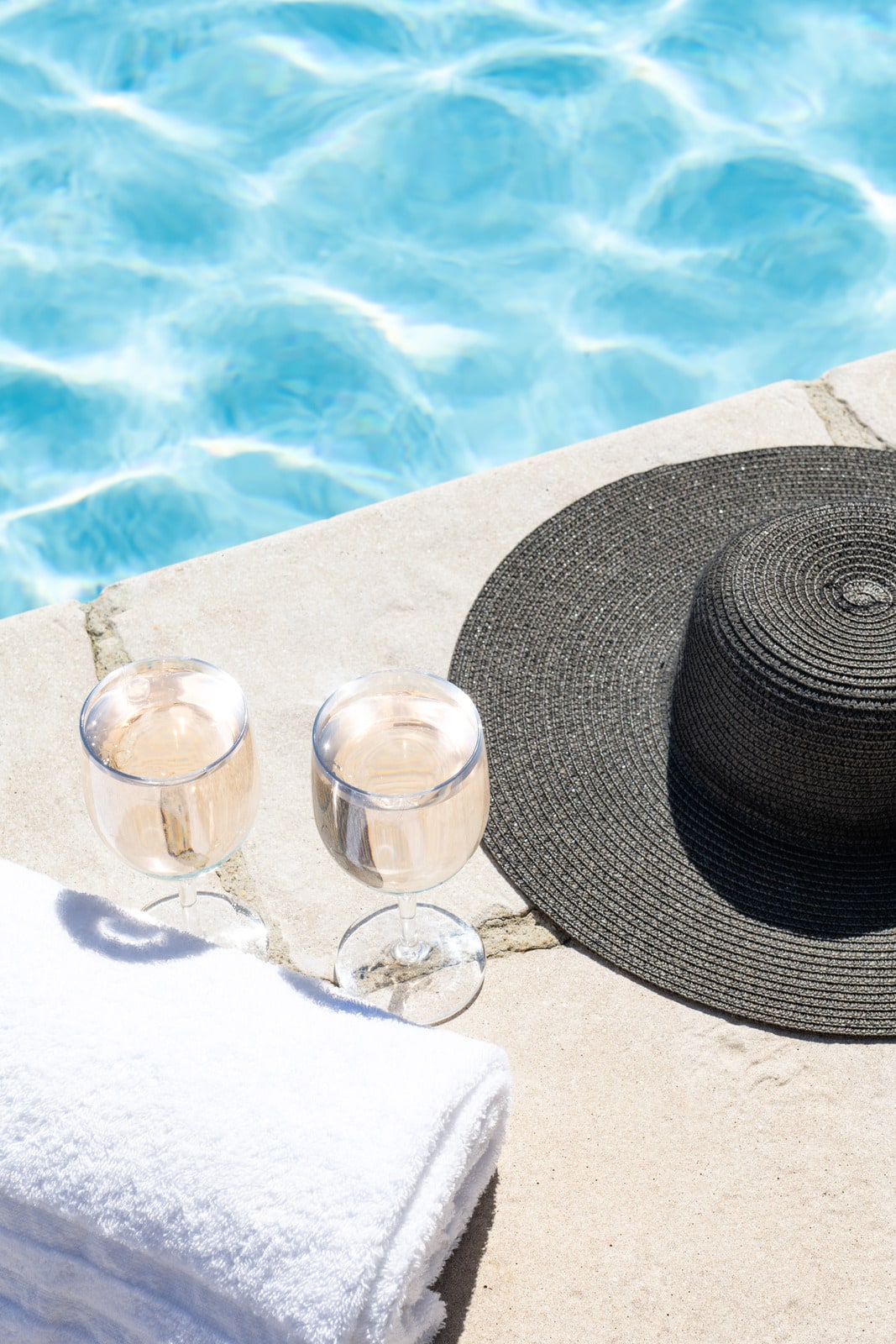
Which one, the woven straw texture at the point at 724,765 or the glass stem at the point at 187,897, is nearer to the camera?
the glass stem at the point at 187,897

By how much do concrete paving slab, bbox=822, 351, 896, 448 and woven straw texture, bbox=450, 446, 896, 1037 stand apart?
1.78 ft

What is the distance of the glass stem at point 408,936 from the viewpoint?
4.74 ft

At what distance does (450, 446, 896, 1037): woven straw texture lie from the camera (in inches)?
61.1

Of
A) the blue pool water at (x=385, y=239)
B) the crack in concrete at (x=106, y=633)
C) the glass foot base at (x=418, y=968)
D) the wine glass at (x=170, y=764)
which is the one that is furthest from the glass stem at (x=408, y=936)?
the blue pool water at (x=385, y=239)

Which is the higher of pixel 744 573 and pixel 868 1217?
pixel 744 573

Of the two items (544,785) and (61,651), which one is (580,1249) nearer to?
(544,785)

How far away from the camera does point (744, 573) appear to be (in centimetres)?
173

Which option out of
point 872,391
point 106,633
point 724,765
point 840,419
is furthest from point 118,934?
point 872,391

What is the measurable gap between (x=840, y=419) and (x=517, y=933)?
1234mm

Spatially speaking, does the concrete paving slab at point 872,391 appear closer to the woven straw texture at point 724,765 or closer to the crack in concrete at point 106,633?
the woven straw texture at point 724,765

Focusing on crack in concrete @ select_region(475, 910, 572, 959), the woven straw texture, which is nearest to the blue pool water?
the woven straw texture

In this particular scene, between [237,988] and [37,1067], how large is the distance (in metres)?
0.16

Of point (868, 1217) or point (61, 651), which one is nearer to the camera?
point (868, 1217)

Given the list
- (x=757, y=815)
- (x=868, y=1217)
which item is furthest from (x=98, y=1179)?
(x=757, y=815)
